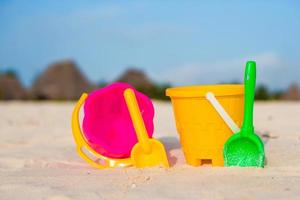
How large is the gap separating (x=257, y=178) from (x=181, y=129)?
487mm

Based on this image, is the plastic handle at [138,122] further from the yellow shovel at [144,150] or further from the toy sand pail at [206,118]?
the toy sand pail at [206,118]

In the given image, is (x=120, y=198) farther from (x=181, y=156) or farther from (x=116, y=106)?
(x=116, y=106)

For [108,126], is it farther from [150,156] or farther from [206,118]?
[206,118]

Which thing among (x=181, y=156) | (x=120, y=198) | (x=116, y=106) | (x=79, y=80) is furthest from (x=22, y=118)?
(x=79, y=80)

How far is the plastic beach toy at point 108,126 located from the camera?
2268 mm

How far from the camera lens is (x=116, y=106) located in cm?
246

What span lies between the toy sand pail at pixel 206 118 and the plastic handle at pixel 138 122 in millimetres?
185

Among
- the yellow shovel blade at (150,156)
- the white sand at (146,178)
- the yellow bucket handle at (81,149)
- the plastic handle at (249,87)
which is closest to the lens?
the white sand at (146,178)

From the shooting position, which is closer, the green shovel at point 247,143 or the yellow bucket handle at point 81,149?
the green shovel at point 247,143

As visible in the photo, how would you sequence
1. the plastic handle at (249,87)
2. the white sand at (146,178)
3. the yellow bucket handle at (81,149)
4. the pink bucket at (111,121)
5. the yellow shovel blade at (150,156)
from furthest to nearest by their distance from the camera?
the pink bucket at (111,121)
the yellow bucket handle at (81,149)
the yellow shovel blade at (150,156)
the plastic handle at (249,87)
the white sand at (146,178)

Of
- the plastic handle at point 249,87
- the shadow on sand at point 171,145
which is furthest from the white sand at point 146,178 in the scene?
the plastic handle at point 249,87

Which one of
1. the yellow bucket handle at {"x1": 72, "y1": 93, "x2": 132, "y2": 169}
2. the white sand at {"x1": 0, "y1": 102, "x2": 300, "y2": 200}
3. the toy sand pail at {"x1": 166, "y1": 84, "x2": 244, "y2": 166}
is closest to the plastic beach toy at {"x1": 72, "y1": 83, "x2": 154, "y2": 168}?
the yellow bucket handle at {"x1": 72, "y1": 93, "x2": 132, "y2": 169}

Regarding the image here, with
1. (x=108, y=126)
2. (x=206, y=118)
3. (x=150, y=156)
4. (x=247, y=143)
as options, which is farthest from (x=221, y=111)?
(x=108, y=126)

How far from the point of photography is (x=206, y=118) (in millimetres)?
1956
